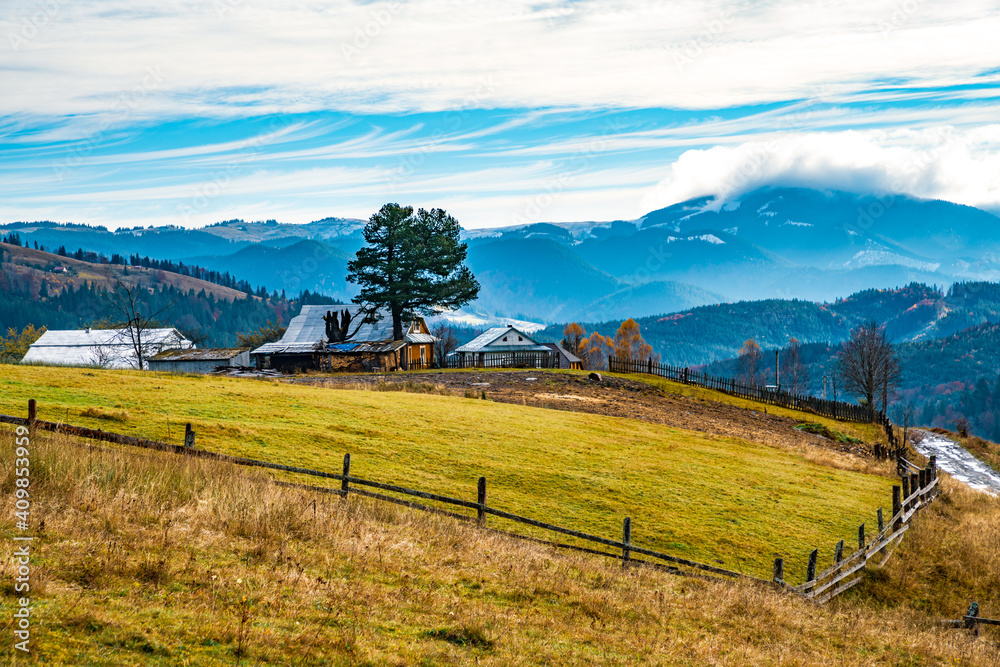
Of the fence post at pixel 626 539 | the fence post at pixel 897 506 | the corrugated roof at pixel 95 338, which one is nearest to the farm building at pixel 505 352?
the fence post at pixel 897 506

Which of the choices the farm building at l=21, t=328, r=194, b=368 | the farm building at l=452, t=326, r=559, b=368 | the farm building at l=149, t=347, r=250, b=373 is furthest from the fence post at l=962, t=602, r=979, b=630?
the farm building at l=21, t=328, r=194, b=368

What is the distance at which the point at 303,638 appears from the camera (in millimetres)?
9656

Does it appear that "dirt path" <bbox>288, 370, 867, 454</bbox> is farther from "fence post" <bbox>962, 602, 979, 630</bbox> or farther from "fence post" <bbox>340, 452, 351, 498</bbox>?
"fence post" <bbox>340, 452, 351, 498</bbox>

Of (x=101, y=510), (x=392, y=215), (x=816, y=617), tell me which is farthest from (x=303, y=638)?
(x=392, y=215)

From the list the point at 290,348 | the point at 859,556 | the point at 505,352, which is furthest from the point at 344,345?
the point at 859,556

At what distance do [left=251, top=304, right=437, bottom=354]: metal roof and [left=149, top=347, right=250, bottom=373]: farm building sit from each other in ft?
15.0

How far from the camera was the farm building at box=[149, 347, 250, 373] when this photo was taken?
94825mm

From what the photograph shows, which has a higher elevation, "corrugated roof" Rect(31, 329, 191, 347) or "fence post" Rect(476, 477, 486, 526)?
"corrugated roof" Rect(31, 329, 191, 347)

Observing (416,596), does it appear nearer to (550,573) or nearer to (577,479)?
(550,573)

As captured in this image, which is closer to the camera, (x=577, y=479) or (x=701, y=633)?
(x=701, y=633)

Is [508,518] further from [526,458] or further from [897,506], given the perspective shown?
[897,506]

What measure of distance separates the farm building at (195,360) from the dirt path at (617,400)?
39336mm

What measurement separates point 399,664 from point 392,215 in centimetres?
8182

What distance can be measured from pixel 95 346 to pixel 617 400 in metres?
107
